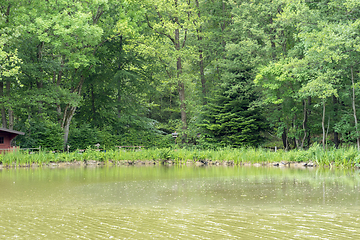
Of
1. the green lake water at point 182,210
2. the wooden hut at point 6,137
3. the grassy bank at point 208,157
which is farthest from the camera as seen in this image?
the wooden hut at point 6,137

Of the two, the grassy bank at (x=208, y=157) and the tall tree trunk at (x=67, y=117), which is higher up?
the tall tree trunk at (x=67, y=117)

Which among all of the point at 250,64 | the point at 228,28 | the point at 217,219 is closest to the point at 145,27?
the point at 228,28

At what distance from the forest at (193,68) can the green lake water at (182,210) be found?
1286cm

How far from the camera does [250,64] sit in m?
30.3

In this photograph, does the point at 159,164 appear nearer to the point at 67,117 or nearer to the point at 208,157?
the point at 208,157

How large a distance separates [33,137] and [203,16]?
17224 millimetres

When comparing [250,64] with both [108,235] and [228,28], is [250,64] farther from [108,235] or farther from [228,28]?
[108,235]

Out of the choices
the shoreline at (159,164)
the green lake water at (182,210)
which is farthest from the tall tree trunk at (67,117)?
the green lake water at (182,210)

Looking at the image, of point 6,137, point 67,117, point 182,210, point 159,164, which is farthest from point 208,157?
point 182,210

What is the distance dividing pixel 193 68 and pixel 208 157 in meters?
16.0

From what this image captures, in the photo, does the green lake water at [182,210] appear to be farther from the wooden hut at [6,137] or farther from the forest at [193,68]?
the wooden hut at [6,137]

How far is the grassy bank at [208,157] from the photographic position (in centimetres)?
2011

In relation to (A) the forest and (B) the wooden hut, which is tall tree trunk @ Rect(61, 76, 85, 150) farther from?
(B) the wooden hut

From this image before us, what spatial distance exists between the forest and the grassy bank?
4.02 m
